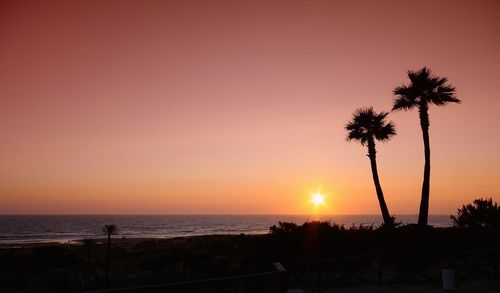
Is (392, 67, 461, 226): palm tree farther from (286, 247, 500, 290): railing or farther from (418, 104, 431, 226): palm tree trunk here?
(286, 247, 500, 290): railing

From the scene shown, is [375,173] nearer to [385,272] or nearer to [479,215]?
[479,215]

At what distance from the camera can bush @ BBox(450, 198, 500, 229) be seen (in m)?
31.0

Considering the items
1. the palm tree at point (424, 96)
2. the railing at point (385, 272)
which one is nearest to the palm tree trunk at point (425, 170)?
the palm tree at point (424, 96)

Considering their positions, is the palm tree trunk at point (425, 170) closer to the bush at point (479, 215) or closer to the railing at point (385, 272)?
the bush at point (479, 215)

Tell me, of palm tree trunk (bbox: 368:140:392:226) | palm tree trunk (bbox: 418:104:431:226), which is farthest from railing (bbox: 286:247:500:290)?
palm tree trunk (bbox: 368:140:392:226)

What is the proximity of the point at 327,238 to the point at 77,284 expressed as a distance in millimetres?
13278

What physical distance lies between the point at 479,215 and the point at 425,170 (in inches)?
191

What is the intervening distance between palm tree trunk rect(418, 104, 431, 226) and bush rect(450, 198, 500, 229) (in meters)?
2.43

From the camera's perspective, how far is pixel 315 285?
57.4 ft

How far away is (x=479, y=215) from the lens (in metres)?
31.9

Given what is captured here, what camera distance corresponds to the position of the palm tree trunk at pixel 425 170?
31703 millimetres

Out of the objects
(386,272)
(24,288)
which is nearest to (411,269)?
(386,272)

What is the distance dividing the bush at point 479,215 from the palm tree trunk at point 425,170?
7.98 feet

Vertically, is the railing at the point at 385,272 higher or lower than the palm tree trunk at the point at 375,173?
lower
